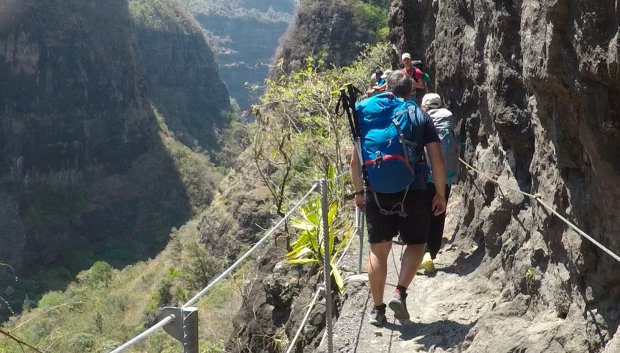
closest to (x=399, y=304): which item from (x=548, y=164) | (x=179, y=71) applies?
(x=548, y=164)

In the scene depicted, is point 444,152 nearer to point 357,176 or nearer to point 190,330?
point 357,176

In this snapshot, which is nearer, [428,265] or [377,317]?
[377,317]

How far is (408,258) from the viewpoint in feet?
15.3

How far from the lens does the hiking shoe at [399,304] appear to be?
15.7ft

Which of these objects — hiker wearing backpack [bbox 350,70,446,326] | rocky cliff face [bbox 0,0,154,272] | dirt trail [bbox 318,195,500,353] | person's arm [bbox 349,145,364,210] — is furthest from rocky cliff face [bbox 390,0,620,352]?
rocky cliff face [bbox 0,0,154,272]

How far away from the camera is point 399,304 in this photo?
4.83 m

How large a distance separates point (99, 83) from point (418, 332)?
76620 mm

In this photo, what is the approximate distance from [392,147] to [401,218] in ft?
1.71

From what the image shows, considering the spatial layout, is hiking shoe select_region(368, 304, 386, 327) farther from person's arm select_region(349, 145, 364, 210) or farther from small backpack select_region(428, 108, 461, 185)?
small backpack select_region(428, 108, 461, 185)

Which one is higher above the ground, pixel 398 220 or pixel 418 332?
pixel 398 220

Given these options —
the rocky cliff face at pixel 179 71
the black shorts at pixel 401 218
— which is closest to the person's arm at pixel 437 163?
the black shorts at pixel 401 218

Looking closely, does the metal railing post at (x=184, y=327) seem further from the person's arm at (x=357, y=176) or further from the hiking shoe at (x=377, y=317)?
the hiking shoe at (x=377, y=317)

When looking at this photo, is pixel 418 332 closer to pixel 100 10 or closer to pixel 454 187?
pixel 454 187

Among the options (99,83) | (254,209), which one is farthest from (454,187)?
(99,83)
